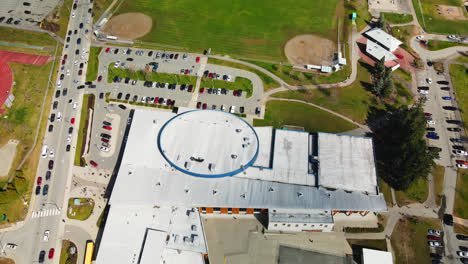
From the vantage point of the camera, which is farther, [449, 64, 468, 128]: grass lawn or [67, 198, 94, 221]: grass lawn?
[449, 64, 468, 128]: grass lawn

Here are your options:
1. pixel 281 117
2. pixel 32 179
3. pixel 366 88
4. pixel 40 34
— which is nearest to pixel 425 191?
pixel 366 88

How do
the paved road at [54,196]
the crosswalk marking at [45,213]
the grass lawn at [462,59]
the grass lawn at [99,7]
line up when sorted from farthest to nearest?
the grass lawn at [99,7]
the grass lawn at [462,59]
the crosswalk marking at [45,213]
the paved road at [54,196]

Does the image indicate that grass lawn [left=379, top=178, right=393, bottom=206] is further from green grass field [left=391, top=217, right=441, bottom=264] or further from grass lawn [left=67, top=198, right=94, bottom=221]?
grass lawn [left=67, top=198, right=94, bottom=221]

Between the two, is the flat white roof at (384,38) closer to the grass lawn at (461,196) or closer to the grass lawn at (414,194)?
the grass lawn at (461,196)

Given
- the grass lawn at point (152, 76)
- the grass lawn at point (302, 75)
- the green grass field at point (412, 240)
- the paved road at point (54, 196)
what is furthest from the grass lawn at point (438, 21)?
the paved road at point (54, 196)

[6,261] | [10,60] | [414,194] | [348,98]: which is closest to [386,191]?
[414,194]

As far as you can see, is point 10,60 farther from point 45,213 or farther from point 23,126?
point 45,213

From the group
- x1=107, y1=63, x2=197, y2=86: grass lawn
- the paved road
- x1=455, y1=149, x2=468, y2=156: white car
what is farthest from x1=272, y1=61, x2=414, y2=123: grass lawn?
the paved road
